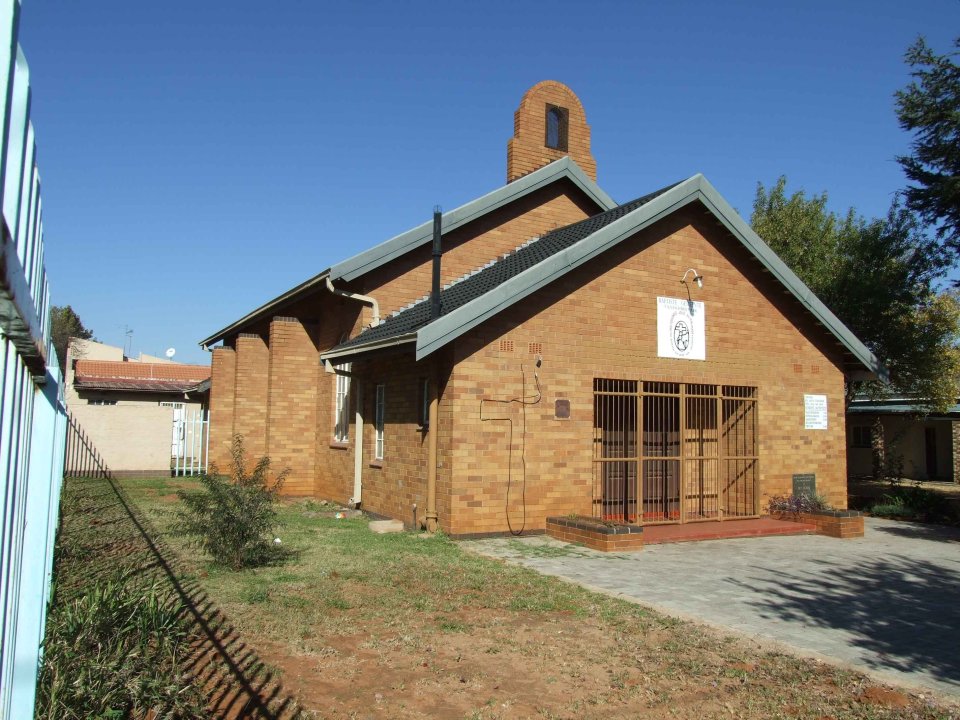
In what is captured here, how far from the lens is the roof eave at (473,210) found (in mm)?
14609

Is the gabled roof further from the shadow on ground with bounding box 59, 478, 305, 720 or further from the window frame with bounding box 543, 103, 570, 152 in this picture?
the shadow on ground with bounding box 59, 478, 305, 720

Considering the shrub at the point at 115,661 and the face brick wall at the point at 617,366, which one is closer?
the shrub at the point at 115,661

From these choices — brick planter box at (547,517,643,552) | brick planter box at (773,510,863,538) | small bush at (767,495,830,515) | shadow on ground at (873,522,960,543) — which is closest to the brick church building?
small bush at (767,495,830,515)

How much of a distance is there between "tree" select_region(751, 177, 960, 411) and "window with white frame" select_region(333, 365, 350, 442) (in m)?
14.3

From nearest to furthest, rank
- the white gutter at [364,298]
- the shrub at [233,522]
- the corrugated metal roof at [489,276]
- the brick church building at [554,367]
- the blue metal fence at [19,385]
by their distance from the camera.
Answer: the blue metal fence at [19,385] → the shrub at [233,522] → the brick church building at [554,367] → the corrugated metal roof at [489,276] → the white gutter at [364,298]

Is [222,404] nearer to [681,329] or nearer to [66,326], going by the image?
[681,329]

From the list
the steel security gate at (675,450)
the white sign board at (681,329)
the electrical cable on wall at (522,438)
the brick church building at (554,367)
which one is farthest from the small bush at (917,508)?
the electrical cable on wall at (522,438)

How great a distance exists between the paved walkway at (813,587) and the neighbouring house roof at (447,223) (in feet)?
19.2

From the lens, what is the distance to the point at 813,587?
30.6 ft

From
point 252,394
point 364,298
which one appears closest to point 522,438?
point 364,298

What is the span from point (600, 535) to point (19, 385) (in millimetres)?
9600

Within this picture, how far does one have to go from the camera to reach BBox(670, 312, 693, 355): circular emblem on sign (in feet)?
46.1

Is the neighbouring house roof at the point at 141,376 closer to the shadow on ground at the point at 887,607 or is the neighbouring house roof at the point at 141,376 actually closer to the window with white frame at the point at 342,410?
the window with white frame at the point at 342,410

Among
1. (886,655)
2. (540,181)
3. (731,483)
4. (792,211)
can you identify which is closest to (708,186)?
(540,181)
